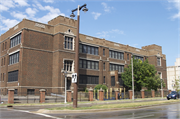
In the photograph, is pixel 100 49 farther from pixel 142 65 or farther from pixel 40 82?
pixel 40 82

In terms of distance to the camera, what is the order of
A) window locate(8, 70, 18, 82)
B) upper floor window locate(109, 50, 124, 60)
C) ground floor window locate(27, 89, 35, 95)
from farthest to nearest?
upper floor window locate(109, 50, 124, 60)
window locate(8, 70, 18, 82)
ground floor window locate(27, 89, 35, 95)

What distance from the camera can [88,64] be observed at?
46406 millimetres

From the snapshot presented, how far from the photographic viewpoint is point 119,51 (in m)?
55.3

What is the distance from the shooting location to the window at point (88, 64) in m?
44.9

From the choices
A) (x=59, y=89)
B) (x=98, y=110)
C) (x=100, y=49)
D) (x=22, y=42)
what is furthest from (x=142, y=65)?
(x=98, y=110)

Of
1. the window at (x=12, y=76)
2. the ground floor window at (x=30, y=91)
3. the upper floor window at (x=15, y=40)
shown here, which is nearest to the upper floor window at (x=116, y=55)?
the ground floor window at (x=30, y=91)

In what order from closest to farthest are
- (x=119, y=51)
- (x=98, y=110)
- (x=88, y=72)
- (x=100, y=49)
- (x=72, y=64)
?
(x=98, y=110)
(x=72, y=64)
(x=88, y=72)
(x=100, y=49)
(x=119, y=51)

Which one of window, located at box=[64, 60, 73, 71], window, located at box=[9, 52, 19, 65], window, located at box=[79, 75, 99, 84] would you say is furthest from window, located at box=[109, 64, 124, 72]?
window, located at box=[9, 52, 19, 65]

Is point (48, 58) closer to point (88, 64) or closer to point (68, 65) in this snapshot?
point (68, 65)

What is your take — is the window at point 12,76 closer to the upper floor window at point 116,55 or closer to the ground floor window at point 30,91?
the ground floor window at point 30,91

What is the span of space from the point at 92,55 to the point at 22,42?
693 inches

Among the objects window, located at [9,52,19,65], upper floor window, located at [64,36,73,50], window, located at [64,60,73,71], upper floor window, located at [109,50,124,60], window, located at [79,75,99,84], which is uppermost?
upper floor window, located at [64,36,73,50]

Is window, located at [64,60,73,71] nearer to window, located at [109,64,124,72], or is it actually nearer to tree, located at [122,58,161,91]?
window, located at [109,64,124,72]

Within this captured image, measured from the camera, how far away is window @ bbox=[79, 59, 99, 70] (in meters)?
44.9
